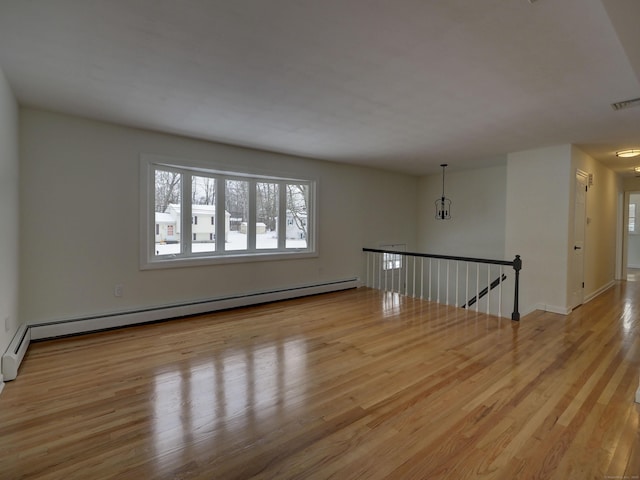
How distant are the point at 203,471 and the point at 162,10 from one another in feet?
8.12

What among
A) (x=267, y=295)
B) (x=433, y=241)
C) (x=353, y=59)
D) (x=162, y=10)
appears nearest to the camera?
(x=162, y=10)

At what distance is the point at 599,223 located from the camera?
5.84 m

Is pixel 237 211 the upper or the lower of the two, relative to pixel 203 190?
lower

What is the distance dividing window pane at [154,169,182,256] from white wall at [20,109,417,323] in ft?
0.98

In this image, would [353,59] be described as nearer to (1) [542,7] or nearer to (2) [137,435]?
(1) [542,7]

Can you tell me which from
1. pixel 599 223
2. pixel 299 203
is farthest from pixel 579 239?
pixel 299 203

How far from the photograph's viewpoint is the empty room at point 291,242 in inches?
72.7

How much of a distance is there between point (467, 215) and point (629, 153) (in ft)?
8.85

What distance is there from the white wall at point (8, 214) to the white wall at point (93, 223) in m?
0.24

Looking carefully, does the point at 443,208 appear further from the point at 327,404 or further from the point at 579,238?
the point at 327,404

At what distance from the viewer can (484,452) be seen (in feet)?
6.03

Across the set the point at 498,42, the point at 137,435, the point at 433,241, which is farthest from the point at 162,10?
the point at 433,241

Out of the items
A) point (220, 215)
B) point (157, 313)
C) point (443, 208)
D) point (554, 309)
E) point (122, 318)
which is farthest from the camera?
point (443, 208)

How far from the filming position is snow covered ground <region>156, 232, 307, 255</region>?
Result: 449 cm
